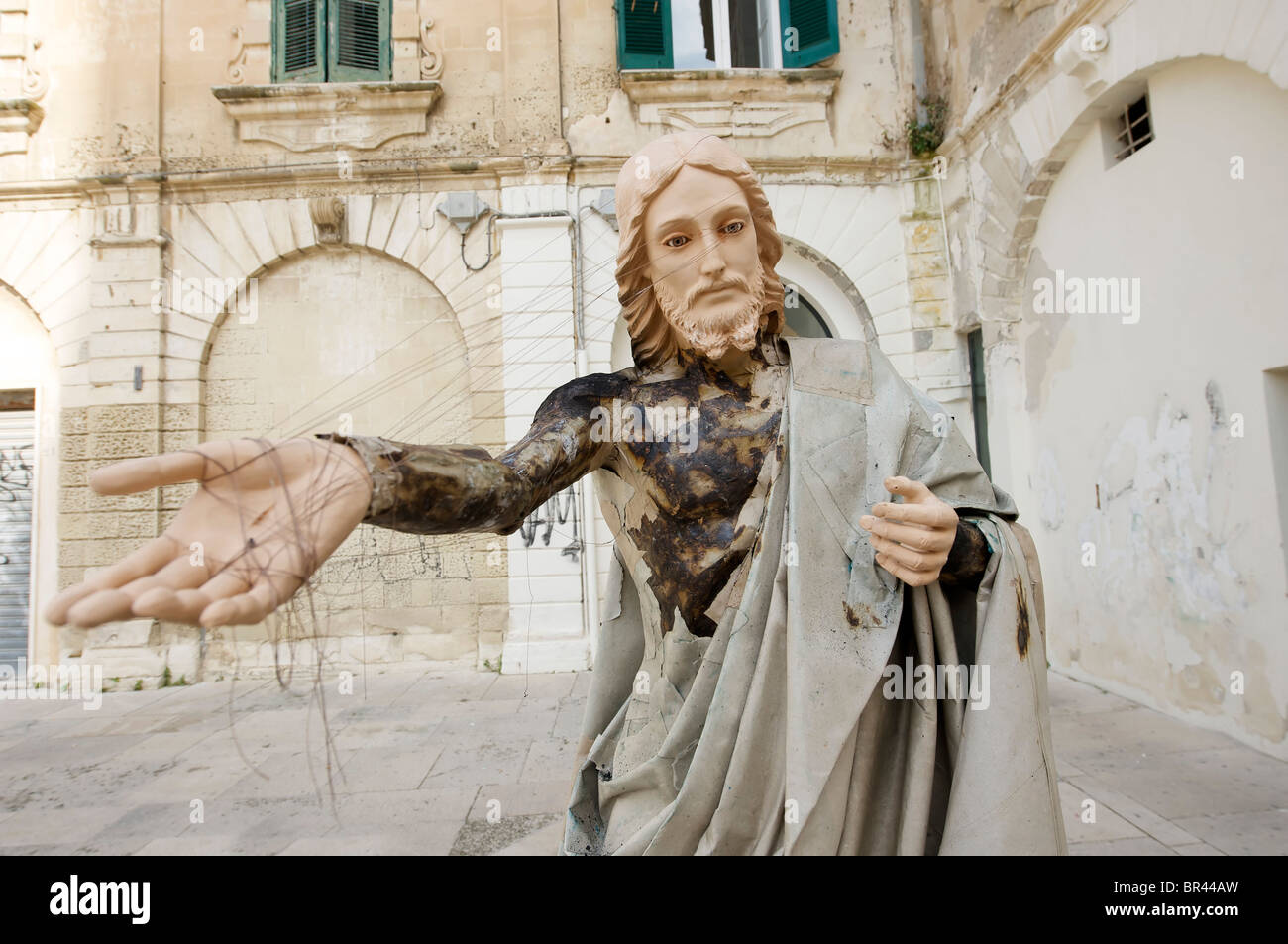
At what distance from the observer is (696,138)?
64.4 inches

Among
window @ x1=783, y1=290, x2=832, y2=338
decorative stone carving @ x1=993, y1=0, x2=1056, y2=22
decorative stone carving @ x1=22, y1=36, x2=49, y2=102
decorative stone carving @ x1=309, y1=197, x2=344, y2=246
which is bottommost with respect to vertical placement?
window @ x1=783, y1=290, x2=832, y2=338

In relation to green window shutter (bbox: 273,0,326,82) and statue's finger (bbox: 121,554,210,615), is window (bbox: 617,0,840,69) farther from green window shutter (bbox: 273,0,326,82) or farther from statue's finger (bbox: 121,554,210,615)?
statue's finger (bbox: 121,554,210,615)

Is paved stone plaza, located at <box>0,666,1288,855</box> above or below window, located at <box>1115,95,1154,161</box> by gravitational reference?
below

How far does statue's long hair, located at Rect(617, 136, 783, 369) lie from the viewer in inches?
63.3

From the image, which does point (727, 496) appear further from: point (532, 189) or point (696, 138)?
point (532, 189)

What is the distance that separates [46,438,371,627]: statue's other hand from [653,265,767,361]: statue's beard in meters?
0.83

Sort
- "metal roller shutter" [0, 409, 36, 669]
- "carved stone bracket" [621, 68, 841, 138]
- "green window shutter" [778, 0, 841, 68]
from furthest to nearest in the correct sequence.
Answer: "green window shutter" [778, 0, 841, 68]
"carved stone bracket" [621, 68, 841, 138]
"metal roller shutter" [0, 409, 36, 669]

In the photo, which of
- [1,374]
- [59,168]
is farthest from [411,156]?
[1,374]

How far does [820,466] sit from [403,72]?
7.28 metres

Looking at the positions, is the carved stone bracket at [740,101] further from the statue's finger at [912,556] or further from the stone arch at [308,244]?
the statue's finger at [912,556]

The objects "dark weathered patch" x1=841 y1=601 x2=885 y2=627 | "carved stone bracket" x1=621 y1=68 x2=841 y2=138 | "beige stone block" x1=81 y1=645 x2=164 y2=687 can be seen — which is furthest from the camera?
"carved stone bracket" x1=621 y1=68 x2=841 y2=138

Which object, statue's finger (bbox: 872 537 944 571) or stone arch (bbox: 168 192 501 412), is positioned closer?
statue's finger (bbox: 872 537 944 571)

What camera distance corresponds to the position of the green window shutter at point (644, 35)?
7000 millimetres

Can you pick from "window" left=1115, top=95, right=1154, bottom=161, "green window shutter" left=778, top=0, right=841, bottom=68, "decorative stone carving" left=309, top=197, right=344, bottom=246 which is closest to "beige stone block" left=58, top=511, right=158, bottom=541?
"decorative stone carving" left=309, top=197, right=344, bottom=246
